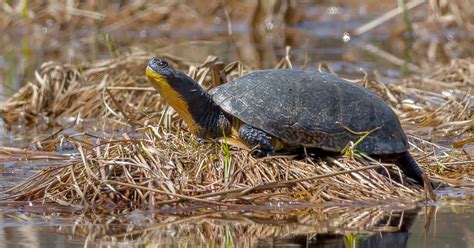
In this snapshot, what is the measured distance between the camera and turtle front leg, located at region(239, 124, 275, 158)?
6180 millimetres

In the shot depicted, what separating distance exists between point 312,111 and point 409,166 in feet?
2.18

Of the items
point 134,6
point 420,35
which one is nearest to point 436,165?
point 420,35

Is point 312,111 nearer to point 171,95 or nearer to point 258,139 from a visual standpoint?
point 258,139

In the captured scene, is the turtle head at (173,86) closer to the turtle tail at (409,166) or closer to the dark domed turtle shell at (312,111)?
the dark domed turtle shell at (312,111)

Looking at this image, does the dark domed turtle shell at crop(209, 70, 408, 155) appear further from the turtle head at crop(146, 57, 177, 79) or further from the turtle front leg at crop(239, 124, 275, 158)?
the turtle head at crop(146, 57, 177, 79)

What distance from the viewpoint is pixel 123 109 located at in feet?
28.8

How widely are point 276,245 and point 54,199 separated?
5.14 ft

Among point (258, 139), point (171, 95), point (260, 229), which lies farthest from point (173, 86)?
point (260, 229)

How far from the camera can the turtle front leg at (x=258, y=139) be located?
20.3ft

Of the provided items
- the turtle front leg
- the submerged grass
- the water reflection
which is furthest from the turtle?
the water reflection

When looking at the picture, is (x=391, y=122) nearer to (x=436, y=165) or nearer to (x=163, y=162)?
(x=436, y=165)

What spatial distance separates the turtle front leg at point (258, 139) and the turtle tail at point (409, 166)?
0.78 m

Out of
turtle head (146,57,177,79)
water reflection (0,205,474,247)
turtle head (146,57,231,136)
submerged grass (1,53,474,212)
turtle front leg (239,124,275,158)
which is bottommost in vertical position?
water reflection (0,205,474,247)

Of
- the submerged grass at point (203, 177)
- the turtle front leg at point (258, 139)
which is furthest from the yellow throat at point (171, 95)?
A: the turtle front leg at point (258, 139)
